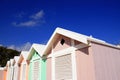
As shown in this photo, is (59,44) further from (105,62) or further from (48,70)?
(105,62)

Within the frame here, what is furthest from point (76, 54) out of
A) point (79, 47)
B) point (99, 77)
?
point (99, 77)

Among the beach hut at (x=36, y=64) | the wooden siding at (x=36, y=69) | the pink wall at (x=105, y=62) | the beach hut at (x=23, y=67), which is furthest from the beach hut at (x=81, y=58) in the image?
the beach hut at (x=23, y=67)

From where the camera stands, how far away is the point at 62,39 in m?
10.2

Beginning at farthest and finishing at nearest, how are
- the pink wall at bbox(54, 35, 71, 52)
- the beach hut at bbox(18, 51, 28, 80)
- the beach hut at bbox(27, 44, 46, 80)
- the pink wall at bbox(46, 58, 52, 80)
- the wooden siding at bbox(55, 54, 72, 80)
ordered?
the beach hut at bbox(18, 51, 28, 80), the beach hut at bbox(27, 44, 46, 80), the pink wall at bbox(46, 58, 52, 80), the pink wall at bbox(54, 35, 71, 52), the wooden siding at bbox(55, 54, 72, 80)

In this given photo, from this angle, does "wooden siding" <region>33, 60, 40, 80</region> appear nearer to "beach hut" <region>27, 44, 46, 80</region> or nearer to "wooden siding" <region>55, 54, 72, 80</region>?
"beach hut" <region>27, 44, 46, 80</region>

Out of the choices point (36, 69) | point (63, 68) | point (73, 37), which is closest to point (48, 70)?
point (63, 68)

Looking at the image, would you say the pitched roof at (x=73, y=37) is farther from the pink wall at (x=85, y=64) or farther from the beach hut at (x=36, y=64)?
the beach hut at (x=36, y=64)

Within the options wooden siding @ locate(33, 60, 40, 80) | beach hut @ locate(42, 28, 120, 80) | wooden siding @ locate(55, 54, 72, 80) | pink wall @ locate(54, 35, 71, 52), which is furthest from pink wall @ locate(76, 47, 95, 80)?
wooden siding @ locate(33, 60, 40, 80)

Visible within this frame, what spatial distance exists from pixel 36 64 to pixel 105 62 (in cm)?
674

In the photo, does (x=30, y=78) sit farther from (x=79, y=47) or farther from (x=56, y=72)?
(x=79, y=47)

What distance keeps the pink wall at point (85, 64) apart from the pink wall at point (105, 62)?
0.80 feet

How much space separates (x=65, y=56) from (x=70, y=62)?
672 mm

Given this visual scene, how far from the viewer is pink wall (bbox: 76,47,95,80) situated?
7719 mm

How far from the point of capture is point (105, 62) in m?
8.16
